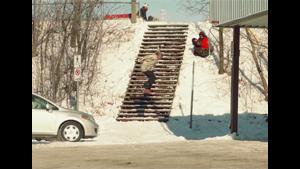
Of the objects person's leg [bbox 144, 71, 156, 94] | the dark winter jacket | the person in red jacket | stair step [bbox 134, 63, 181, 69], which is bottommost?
person's leg [bbox 144, 71, 156, 94]

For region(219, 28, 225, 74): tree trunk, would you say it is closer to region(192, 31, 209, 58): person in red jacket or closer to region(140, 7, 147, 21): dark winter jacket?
region(192, 31, 209, 58): person in red jacket

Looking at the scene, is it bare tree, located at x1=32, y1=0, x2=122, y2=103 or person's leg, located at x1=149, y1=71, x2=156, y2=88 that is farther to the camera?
bare tree, located at x1=32, y1=0, x2=122, y2=103

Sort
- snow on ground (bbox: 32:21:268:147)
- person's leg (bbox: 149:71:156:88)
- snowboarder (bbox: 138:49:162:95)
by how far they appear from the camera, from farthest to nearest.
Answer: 1. snowboarder (bbox: 138:49:162:95)
2. person's leg (bbox: 149:71:156:88)
3. snow on ground (bbox: 32:21:268:147)

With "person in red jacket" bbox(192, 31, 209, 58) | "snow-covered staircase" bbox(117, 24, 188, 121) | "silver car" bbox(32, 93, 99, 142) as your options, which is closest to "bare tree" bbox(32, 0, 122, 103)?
"snow-covered staircase" bbox(117, 24, 188, 121)

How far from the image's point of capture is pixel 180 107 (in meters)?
30.0

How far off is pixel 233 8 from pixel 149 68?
1095 centimetres

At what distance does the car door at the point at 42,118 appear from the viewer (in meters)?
21.0

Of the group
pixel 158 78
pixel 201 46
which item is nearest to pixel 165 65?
pixel 158 78

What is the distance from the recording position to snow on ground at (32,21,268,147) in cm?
2445

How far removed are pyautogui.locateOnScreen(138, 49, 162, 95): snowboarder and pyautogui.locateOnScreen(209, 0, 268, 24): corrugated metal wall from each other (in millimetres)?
7789

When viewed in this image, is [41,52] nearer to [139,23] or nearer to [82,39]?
[82,39]
